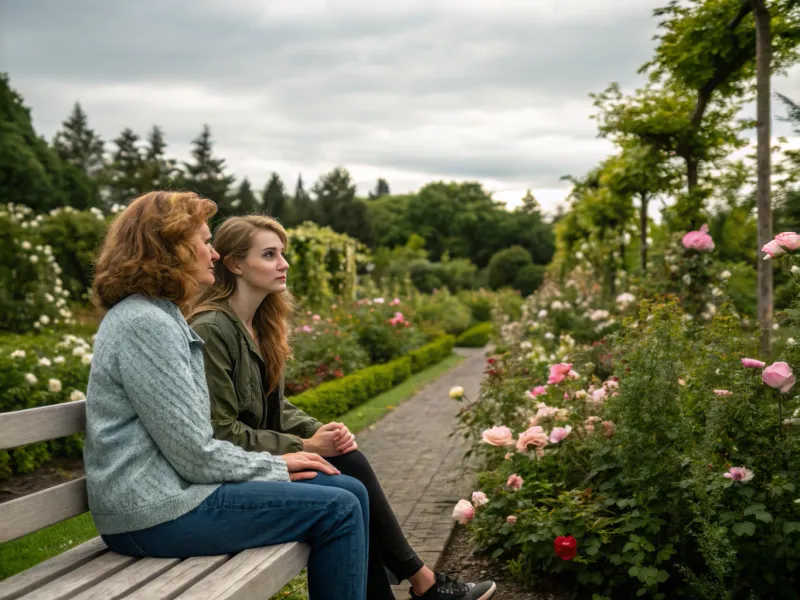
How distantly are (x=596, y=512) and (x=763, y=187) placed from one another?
8.66ft

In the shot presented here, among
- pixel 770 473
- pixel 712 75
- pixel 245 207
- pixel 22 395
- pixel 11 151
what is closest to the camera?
pixel 770 473

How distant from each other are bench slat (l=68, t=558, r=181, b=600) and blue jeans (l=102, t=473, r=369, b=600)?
4 centimetres

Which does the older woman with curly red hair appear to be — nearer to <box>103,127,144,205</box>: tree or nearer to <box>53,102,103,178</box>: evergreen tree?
<box>103,127,144,205</box>: tree

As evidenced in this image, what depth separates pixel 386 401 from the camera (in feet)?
31.1

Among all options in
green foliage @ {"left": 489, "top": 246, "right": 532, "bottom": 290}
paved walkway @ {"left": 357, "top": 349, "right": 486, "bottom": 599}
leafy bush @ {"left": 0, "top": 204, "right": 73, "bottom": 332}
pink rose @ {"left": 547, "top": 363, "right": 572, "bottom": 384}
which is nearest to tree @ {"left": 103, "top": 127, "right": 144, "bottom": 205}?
green foliage @ {"left": 489, "top": 246, "right": 532, "bottom": 290}

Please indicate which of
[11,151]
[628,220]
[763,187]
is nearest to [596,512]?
[763,187]

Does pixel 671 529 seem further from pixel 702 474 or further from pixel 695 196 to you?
pixel 695 196

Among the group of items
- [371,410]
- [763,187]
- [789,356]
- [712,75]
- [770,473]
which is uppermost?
[712,75]

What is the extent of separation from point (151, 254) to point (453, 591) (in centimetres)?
167

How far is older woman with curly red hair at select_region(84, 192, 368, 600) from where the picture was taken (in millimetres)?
2137

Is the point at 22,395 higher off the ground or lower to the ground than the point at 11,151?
lower

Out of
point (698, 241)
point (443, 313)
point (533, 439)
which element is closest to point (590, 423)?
point (533, 439)

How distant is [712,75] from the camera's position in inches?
273

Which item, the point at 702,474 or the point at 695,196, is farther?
the point at 695,196
